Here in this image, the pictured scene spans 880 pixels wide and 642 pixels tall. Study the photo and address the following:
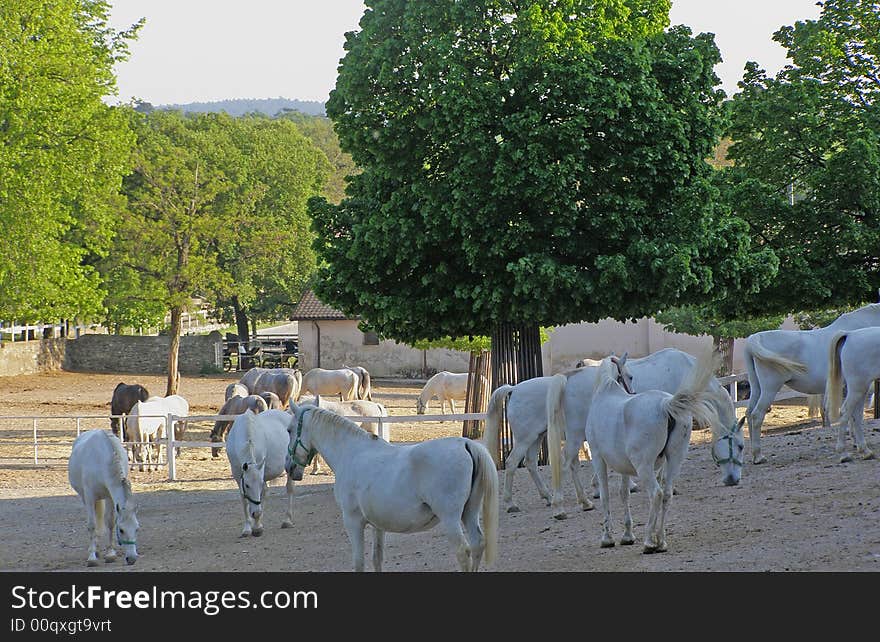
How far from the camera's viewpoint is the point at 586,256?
16.0 m

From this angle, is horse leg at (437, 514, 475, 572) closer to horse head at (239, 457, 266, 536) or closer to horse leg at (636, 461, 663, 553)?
horse leg at (636, 461, 663, 553)

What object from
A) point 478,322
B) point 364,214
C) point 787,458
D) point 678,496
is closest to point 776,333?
point 787,458

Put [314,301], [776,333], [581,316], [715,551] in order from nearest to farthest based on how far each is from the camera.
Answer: [715,551]
[776,333]
[581,316]
[314,301]

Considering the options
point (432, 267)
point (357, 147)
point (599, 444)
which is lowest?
point (599, 444)

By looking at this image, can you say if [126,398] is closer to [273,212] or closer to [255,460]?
[255,460]

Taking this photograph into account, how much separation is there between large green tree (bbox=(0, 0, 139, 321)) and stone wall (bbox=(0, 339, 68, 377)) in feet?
44.2

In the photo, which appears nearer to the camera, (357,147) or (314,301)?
(357,147)

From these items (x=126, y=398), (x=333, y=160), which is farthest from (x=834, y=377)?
(x=333, y=160)

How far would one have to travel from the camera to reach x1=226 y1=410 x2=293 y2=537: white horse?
13.2 meters

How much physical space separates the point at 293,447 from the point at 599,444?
2.65m

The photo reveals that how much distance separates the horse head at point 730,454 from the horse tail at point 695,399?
2.56 meters

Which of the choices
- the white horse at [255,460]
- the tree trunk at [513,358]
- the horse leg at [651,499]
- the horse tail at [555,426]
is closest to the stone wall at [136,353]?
the tree trunk at [513,358]

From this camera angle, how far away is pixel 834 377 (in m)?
12.8

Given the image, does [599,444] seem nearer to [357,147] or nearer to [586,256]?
[586,256]
